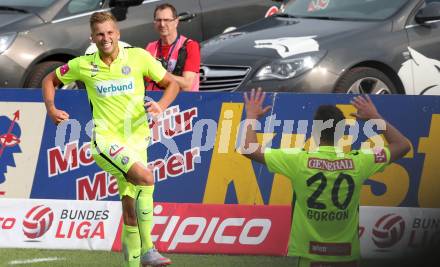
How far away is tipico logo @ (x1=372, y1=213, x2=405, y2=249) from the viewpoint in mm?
10461

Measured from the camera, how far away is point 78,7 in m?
14.7

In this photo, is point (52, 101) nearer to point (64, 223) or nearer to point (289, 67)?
point (64, 223)

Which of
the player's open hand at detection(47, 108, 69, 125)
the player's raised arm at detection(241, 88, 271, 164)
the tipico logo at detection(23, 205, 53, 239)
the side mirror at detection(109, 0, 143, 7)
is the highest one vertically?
the player's raised arm at detection(241, 88, 271, 164)

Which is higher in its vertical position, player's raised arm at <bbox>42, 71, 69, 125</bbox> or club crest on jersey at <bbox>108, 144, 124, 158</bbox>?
player's raised arm at <bbox>42, 71, 69, 125</bbox>

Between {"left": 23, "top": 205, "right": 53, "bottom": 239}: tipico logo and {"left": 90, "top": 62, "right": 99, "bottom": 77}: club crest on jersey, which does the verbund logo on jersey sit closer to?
{"left": 90, "top": 62, "right": 99, "bottom": 77}: club crest on jersey

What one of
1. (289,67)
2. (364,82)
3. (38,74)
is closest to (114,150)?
(289,67)

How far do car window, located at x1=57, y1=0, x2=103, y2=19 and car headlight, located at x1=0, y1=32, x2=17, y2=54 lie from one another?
27.9 inches

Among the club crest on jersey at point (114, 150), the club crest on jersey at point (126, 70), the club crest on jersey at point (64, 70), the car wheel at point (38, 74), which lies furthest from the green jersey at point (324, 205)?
the car wheel at point (38, 74)

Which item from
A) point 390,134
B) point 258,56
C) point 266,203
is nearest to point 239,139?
point 266,203

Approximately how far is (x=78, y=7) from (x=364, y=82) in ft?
12.7

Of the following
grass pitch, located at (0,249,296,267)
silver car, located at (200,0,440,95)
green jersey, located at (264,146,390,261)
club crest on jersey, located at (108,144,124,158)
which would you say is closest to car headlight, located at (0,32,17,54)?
silver car, located at (200,0,440,95)

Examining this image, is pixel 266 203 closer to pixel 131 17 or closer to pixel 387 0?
pixel 387 0

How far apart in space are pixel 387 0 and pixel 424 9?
0.51 metres

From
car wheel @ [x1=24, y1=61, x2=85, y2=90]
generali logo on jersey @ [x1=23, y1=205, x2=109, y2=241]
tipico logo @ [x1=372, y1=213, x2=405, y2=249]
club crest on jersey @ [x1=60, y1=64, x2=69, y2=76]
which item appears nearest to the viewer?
club crest on jersey @ [x1=60, y1=64, x2=69, y2=76]
